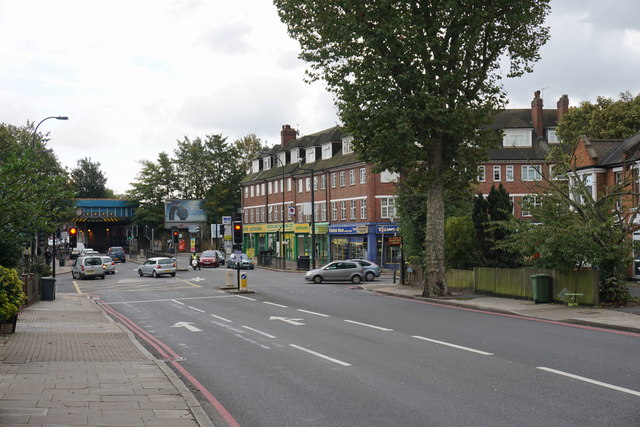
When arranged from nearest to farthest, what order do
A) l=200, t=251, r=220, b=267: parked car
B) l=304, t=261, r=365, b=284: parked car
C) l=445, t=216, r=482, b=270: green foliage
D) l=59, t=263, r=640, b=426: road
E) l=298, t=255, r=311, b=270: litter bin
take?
1. l=59, t=263, r=640, b=426: road
2. l=445, t=216, r=482, b=270: green foliage
3. l=304, t=261, r=365, b=284: parked car
4. l=298, t=255, r=311, b=270: litter bin
5. l=200, t=251, r=220, b=267: parked car

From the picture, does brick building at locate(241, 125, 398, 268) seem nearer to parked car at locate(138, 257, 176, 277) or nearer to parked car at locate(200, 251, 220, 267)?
parked car at locate(200, 251, 220, 267)

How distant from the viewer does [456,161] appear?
28891mm

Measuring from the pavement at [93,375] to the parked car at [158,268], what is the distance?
1075 inches

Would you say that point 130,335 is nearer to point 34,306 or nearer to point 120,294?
point 34,306

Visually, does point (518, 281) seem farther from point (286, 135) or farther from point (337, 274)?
point (286, 135)

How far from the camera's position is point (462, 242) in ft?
106

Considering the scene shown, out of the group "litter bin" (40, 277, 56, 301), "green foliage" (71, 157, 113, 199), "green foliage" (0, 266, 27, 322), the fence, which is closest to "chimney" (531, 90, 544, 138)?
the fence

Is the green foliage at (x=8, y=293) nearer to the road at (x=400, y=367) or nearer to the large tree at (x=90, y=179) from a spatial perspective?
the road at (x=400, y=367)

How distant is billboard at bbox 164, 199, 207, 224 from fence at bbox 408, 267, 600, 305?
231ft

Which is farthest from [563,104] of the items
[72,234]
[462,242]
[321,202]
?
[72,234]

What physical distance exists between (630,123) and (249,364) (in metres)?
A: 45.8

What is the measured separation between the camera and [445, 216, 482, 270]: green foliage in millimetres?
32344

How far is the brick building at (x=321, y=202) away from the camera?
2381 inches

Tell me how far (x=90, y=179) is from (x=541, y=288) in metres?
125
